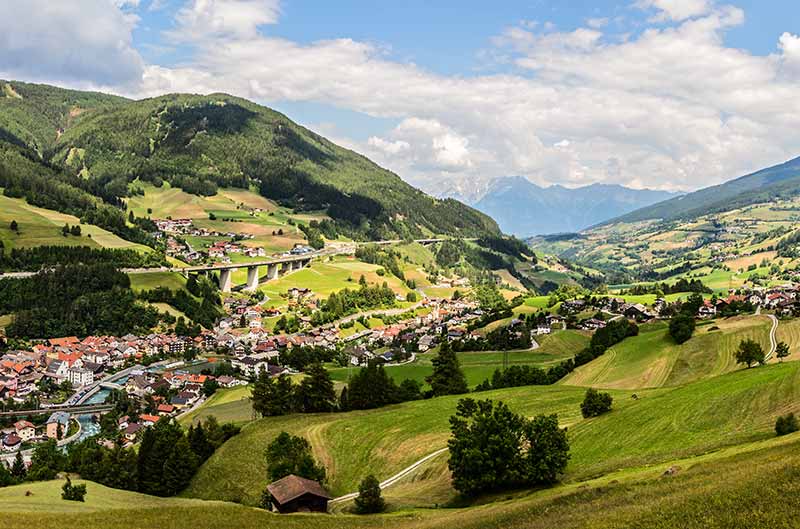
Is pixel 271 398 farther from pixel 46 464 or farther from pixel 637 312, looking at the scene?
pixel 637 312

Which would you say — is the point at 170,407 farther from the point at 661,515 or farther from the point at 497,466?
the point at 661,515

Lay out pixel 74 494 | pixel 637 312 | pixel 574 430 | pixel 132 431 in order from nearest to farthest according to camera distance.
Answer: pixel 74 494
pixel 574 430
pixel 132 431
pixel 637 312

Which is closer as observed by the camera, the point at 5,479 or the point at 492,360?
the point at 5,479

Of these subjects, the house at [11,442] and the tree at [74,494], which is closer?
the tree at [74,494]

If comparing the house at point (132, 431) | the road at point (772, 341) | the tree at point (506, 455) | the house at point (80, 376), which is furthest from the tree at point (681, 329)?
the house at point (80, 376)

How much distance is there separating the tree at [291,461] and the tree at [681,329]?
64.9 m

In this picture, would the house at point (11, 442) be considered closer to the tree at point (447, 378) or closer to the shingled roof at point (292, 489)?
the tree at point (447, 378)

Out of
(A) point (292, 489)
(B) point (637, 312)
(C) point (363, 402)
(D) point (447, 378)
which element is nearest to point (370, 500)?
(A) point (292, 489)

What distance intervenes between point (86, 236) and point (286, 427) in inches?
6243

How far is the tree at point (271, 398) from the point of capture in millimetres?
74375

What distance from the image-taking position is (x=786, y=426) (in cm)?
3769

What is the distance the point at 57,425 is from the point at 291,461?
6385 cm

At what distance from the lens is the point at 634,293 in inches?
7584

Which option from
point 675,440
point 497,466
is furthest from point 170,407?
point 675,440
